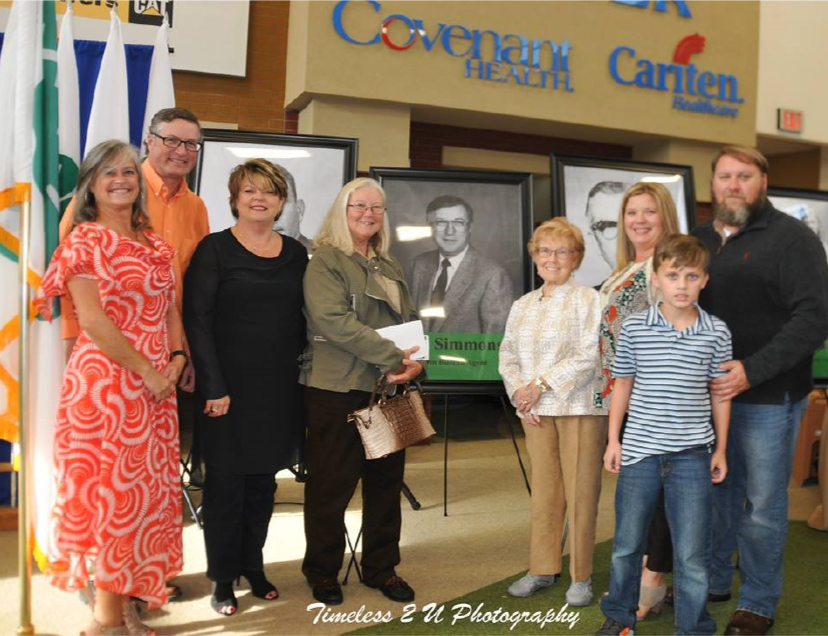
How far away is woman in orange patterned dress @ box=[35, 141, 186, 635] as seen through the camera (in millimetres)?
2377

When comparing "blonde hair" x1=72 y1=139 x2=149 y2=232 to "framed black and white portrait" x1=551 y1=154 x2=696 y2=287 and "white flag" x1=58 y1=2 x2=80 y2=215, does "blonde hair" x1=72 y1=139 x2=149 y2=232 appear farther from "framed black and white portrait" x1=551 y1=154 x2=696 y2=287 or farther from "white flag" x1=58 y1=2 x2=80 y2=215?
"framed black and white portrait" x1=551 y1=154 x2=696 y2=287

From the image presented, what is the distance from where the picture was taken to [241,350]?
9.13 ft

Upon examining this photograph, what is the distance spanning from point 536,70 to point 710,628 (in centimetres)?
583

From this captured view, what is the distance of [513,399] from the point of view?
9.86 ft

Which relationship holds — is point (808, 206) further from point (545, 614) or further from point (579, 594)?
point (545, 614)

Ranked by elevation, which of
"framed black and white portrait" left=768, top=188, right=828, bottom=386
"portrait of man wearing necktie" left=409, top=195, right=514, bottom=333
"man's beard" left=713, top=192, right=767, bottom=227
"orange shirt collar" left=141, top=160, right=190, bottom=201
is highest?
"framed black and white portrait" left=768, top=188, right=828, bottom=386

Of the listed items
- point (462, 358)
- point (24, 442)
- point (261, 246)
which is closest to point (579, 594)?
point (462, 358)

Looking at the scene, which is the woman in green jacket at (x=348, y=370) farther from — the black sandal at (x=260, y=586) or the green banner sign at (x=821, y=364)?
the green banner sign at (x=821, y=364)

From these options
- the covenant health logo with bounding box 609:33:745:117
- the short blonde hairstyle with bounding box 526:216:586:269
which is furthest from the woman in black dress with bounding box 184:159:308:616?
the covenant health logo with bounding box 609:33:745:117

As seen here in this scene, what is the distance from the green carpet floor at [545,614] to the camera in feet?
9.14

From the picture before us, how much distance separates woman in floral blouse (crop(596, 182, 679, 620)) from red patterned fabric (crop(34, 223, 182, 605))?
62.0 inches

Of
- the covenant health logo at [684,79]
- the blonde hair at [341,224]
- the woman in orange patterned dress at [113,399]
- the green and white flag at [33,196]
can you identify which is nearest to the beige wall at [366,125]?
the covenant health logo at [684,79]

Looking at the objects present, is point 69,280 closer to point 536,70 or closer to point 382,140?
point 382,140

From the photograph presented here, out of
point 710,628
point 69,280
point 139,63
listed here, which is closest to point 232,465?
point 69,280
